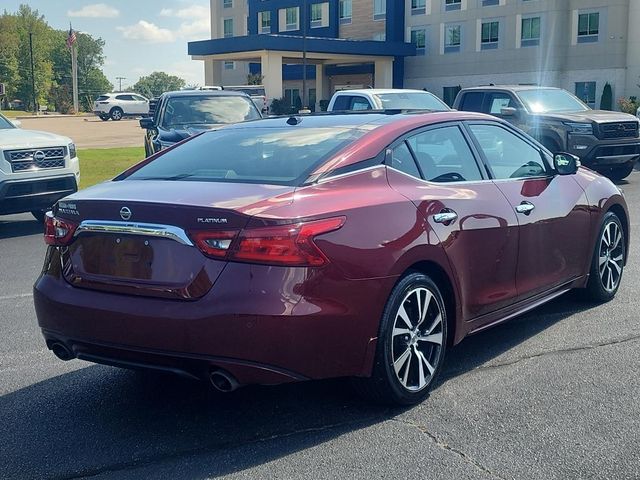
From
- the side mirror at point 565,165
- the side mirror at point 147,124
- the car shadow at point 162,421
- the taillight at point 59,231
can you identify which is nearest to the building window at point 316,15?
the side mirror at point 147,124

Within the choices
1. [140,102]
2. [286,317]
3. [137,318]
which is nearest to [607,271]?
[286,317]

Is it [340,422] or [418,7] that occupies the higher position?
[418,7]

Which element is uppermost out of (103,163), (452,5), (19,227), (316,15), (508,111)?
(316,15)

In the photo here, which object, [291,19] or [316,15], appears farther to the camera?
[291,19]

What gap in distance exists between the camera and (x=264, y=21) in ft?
225

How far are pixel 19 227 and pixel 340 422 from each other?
914cm

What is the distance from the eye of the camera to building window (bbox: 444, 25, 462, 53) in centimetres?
5456

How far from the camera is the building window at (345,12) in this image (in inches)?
2437

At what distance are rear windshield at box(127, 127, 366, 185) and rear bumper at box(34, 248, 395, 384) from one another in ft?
2.22

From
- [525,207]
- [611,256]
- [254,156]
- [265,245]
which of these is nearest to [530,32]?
[611,256]

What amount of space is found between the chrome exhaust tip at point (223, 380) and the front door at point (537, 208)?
2250mm

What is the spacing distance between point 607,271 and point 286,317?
3.69 meters

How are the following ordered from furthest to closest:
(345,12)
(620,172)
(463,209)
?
(345,12)
(620,172)
(463,209)

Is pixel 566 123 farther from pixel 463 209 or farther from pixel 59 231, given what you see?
pixel 59 231
